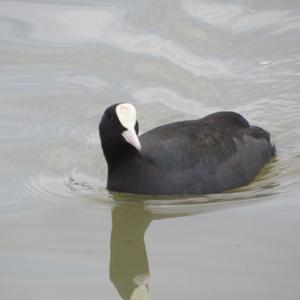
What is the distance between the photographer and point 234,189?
6898mm

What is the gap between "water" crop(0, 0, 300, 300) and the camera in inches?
203

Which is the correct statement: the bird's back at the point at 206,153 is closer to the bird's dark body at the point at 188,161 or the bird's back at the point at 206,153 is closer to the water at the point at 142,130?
the bird's dark body at the point at 188,161

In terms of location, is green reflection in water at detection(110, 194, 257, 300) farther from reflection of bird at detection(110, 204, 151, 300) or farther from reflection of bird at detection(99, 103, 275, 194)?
reflection of bird at detection(99, 103, 275, 194)

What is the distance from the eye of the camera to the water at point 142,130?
515cm

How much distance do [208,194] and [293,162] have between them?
980 millimetres

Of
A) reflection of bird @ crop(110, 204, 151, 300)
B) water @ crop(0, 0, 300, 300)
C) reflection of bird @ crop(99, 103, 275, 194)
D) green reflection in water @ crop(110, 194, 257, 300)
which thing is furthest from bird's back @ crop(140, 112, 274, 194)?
reflection of bird @ crop(110, 204, 151, 300)

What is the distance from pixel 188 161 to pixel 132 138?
1.82ft

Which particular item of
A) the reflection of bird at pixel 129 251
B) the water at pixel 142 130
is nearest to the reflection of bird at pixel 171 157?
the water at pixel 142 130

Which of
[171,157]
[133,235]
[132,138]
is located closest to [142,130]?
[171,157]

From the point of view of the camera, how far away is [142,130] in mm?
8172

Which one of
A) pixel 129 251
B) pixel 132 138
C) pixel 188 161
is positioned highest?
pixel 132 138

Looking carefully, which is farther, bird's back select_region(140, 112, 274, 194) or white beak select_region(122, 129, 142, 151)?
bird's back select_region(140, 112, 274, 194)

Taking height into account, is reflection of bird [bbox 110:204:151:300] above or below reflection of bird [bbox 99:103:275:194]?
below

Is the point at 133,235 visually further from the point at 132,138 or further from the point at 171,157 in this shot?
the point at 171,157
